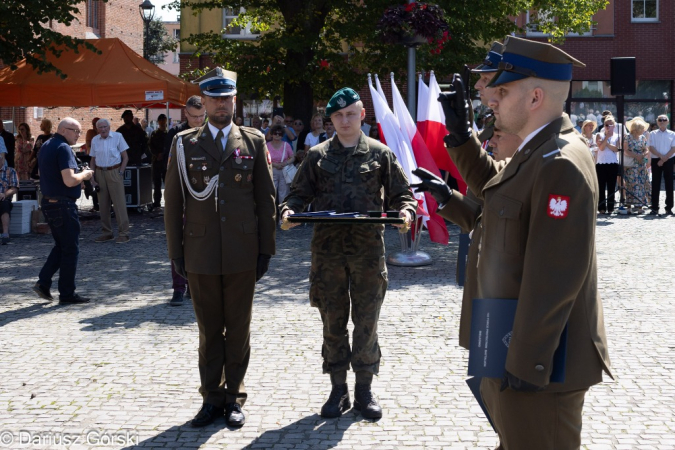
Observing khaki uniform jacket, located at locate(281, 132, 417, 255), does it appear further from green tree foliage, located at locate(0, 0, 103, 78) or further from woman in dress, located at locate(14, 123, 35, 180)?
woman in dress, located at locate(14, 123, 35, 180)

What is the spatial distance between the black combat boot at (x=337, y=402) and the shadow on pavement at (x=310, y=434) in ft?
0.13

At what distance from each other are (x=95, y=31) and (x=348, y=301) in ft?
121

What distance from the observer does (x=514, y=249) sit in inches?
121

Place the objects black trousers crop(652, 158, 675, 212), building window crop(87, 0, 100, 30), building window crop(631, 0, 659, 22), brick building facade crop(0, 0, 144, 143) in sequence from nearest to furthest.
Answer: black trousers crop(652, 158, 675, 212), brick building facade crop(0, 0, 144, 143), building window crop(631, 0, 659, 22), building window crop(87, 0, 100, 30)

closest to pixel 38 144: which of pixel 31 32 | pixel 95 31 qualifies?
pixel 31 32

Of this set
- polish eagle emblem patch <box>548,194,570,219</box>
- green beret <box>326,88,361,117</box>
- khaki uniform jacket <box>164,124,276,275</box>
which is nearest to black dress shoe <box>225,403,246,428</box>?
khaki uniform jacket <box>164,124,276,275</box>

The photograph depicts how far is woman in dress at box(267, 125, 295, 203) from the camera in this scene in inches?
656

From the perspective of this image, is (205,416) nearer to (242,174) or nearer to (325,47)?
(242,174)

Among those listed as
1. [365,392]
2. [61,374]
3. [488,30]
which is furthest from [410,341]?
[488,30]

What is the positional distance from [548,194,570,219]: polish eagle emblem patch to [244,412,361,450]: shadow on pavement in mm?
2604

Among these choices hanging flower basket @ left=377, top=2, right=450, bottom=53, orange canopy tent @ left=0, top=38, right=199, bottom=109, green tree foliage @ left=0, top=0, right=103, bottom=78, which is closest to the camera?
hanging flower basket @ left=377, top=2, right=450, bottom=53

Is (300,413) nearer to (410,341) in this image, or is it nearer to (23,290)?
(410,341)

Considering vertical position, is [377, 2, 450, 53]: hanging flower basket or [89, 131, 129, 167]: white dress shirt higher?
[377, 2, 450, 53]: hanging flower basket

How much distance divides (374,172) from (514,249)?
2.66 meters
